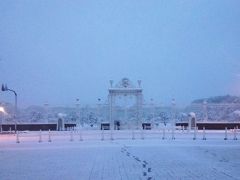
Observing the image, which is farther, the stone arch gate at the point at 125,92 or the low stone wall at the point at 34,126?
the low stone wall at the point at 34,126

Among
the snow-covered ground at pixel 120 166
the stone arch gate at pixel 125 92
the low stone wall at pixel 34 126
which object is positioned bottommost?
the snow-covered ground at pixel 120 166

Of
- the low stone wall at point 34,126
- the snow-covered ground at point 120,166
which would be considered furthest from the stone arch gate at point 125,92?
the snow-covered ground at point 120,166

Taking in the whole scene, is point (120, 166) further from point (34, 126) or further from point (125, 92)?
point (34, 126)

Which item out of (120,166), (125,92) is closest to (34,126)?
(125,92)

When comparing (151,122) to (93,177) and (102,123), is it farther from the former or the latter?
(93,177)

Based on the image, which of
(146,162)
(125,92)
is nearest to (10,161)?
(146,162)

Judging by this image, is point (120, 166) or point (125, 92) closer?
point (120, 166)

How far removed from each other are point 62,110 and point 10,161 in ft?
111

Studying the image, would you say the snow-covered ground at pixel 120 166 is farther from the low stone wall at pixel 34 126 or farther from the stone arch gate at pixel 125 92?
the low stone wall at pixel 34 126

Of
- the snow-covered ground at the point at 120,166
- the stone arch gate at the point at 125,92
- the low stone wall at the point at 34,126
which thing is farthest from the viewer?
the low stone wall at the point at 34,126

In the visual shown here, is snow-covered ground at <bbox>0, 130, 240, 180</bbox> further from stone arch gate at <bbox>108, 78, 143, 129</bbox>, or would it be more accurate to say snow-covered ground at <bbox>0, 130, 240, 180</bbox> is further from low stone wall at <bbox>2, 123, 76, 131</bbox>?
low stone wall at <bbox>2, 123, 76, 131</bbox>

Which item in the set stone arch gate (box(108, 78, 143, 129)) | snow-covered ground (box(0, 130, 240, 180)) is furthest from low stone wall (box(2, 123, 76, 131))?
snow-covered ground (box(0, 130, 240, 180))

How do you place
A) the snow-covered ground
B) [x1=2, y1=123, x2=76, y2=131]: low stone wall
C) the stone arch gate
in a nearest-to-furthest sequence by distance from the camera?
1. the snow-covered ground
2. the stone arch gate
3. [x1=2, y1=123, x2=76, y2=131]: low stone wall

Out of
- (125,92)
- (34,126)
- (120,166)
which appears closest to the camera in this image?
(120,166)
